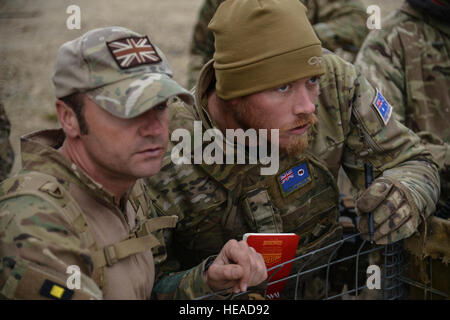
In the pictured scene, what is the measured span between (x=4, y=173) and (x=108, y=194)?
7.40 feet

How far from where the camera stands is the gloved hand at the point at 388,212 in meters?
2.65

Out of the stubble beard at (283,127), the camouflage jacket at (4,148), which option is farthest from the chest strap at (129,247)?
the camouflage jacket at (4,148)

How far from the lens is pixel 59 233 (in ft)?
6.19

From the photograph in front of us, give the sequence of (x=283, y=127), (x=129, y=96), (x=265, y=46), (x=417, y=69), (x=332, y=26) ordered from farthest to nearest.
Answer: (x=332, y=26) < (x=417, y=69) < (x=283, y=127) < (x=265, y=46) < (x=129, y=96)

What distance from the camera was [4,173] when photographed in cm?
408

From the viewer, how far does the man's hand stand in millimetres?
2186

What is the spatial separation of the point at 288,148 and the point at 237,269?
2.77ft

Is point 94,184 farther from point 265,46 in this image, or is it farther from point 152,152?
point 265,46

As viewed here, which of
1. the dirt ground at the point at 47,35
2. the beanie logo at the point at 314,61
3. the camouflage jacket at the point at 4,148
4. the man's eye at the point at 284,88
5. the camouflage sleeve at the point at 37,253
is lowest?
the dirt ground at the point at 47,35

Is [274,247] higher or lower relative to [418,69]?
lower

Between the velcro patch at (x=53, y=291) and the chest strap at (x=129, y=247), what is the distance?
18 centimetres

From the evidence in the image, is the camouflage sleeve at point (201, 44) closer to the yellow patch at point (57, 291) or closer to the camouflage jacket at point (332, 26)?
the camouflage jacket at point (332, 26)

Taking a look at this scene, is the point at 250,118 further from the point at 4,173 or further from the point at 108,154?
the point at 4,173

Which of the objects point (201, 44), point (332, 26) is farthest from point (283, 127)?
point (201, 44)
